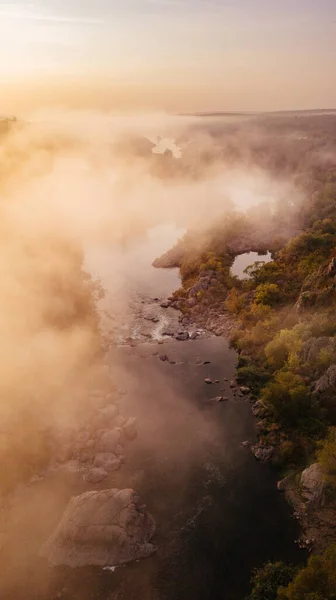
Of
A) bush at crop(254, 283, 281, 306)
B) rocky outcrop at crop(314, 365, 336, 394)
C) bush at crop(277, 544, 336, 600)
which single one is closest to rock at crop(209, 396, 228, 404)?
rocky outcrop at crop(314, 365, 336, 394)

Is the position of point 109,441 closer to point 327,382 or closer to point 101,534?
point 101,534

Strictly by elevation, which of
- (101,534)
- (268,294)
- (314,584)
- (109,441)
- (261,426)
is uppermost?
(268,294)

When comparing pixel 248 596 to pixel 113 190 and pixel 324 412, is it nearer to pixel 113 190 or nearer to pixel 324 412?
pixel 324 412

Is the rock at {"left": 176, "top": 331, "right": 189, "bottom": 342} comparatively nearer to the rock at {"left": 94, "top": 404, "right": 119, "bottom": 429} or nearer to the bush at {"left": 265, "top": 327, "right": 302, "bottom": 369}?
the bush at {"left": 265, "top": 327, "right": 302, "bottom": 369}

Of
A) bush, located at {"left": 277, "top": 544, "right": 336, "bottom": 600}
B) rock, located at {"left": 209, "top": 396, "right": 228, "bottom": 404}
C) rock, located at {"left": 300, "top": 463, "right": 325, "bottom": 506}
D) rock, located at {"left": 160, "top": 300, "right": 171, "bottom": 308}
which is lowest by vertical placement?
bush, located at {"left": 277, "top": 544, "right": 336, "bottom": 600}

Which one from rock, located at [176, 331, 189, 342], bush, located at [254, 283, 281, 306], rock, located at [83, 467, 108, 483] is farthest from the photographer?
bush, located at [254, 283, 281, 306]

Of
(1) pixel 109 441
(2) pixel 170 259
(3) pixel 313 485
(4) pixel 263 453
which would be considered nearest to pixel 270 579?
(3) pixel 313 485
